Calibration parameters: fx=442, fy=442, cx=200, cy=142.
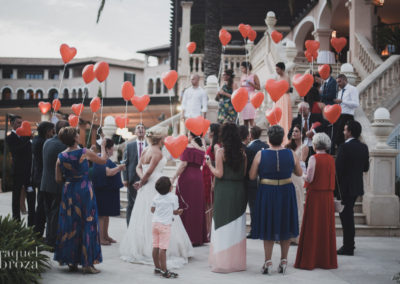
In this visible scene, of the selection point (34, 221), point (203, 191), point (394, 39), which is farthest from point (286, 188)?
point (394, 39)

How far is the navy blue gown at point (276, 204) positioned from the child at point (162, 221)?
115 centimetres

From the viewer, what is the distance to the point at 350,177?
6984 millimetres

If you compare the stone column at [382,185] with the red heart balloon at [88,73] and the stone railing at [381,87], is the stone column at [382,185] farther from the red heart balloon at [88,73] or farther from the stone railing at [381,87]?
the red heart balloon at [88,73]

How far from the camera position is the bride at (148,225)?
20.7 feet

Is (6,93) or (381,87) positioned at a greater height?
(6,93)

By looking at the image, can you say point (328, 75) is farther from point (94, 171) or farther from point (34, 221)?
point (34, 221)

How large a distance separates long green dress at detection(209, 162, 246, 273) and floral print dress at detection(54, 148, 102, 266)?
1555mm

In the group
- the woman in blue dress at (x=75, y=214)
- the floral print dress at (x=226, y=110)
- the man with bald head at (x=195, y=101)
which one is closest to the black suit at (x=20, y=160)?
the woman in blue dress at (x=75, y=214)

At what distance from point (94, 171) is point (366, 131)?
232 inches

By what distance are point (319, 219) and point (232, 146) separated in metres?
1.62

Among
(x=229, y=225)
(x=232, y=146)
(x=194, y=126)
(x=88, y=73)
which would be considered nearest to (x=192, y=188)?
(x=194, y=126)

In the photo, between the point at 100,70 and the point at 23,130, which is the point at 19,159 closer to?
the point at 23,130

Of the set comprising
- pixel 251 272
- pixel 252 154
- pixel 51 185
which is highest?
pixel 252 154

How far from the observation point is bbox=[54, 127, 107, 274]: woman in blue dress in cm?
558
